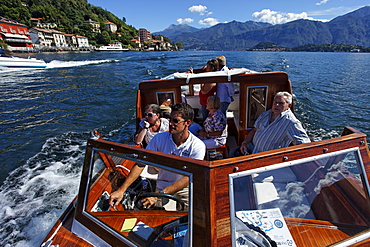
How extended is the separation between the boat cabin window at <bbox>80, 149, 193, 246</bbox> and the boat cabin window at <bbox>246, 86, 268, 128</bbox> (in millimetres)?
2722

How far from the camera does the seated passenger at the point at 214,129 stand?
3.42 meters

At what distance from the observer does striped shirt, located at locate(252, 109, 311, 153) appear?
258cm

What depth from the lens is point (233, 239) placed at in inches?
49.3

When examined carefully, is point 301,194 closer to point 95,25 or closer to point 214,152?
point 214,152

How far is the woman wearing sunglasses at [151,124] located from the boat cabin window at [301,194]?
2.17 metres

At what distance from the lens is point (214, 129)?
352 centimetres

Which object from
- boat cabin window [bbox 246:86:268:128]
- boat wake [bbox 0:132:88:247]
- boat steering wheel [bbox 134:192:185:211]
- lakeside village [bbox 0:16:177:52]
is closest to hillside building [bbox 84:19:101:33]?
lakeside village [bbox 0:16:177:52]

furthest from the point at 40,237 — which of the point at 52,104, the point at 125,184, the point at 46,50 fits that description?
the point at 46,50

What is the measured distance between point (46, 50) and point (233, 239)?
7594cm

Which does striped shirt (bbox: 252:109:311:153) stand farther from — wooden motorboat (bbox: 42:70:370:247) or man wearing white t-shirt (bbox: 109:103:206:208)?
man wearing white t-shirt (bbox: 109:103:206:208)

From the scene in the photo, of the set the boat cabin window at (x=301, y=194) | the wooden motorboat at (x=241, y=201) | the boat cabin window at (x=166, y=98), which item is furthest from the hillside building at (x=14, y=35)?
the boat cabin window at (x=301, y=194)

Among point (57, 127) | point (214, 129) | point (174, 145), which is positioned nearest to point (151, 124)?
point (214, 129)

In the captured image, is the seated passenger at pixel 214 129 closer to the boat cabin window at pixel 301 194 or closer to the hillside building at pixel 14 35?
the boat cabin window at pixel 301 194

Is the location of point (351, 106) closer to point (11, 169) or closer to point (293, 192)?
point (293, 192)
